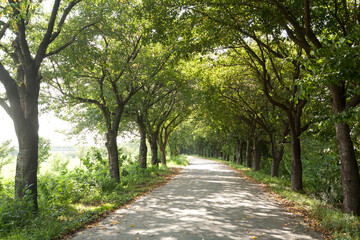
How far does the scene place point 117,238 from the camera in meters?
5.33

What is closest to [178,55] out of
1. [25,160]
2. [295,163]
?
[25,160]

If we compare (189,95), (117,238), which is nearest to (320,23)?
(117,238)

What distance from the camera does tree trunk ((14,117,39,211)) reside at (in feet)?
21.9

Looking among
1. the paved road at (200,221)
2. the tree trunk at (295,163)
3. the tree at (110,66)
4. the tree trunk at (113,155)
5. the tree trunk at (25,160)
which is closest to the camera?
the paved road at (200,221)

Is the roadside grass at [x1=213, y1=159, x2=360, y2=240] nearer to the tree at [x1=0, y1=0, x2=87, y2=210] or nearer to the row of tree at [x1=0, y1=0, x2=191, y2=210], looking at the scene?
the row of tree at [x1=0, y1=0, x2=191, y2=210]

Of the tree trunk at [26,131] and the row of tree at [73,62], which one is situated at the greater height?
the row of tree at [73,62]

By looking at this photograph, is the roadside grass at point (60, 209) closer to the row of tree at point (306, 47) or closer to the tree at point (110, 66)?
the tree at point (110, 66)

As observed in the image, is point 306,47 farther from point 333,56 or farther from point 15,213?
point 15,213

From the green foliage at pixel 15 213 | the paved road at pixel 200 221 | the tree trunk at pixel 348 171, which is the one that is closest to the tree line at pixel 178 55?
the tree trunk at pixel 348 171

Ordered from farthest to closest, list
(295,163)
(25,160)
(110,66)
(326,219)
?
(295,163) < (110,66) < (25,160) < (326,219)

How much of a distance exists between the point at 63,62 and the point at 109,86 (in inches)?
110

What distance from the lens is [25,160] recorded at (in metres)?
6.77

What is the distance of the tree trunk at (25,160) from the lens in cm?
666

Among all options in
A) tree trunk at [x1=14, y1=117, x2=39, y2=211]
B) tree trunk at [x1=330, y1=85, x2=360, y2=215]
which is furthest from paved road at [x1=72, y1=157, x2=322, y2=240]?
tree trunk at [x1=14, y1=117, x2=39, y2=211]
